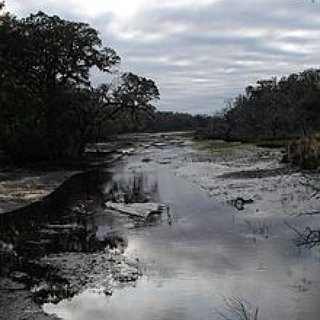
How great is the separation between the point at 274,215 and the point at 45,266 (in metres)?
9.20

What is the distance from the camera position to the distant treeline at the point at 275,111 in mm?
82875

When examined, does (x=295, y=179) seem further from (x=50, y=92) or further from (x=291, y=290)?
(x=50, y=92)

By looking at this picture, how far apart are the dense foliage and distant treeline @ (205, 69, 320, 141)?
906 inches

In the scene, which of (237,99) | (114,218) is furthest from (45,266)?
(237,99)

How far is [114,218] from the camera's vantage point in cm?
2364

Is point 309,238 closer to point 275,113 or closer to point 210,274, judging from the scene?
point 210,274

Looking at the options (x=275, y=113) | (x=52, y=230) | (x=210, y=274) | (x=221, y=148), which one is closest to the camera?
(x=210, y=274)

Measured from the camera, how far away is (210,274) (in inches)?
560

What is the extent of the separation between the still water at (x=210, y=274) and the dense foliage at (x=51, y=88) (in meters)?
32.7

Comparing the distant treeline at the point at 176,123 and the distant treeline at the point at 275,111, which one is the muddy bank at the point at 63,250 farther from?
the distant treeline at the point at 176,123

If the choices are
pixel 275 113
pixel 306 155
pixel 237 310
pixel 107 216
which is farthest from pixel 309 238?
pixel 275 113

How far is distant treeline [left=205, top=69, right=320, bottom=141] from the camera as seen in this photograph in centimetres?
8288

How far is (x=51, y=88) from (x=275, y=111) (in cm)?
4425

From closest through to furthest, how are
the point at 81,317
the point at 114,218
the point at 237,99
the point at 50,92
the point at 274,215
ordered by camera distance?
the point at 81,317, the point at 274,215, the point at 114,218, the point at 50,92, the point at 237,99
